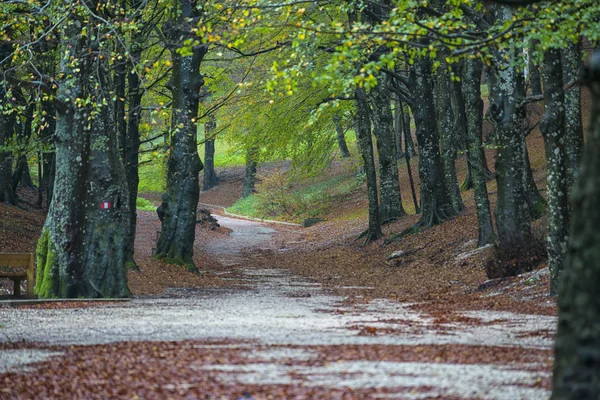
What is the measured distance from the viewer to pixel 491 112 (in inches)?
630

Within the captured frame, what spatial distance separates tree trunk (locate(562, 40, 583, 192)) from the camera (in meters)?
15.7

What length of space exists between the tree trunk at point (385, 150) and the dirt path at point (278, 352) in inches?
624

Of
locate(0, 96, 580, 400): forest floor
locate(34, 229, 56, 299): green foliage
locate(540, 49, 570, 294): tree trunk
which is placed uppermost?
locate(540, 49, 570, 294): tree trunk

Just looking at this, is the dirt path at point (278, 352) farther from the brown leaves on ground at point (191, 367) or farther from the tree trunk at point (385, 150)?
the tree trunk at point (385, 150)

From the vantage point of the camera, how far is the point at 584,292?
13.0 feet

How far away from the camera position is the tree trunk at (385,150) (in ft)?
96.5

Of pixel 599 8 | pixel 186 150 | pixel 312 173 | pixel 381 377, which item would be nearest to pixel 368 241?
pixel 312 173

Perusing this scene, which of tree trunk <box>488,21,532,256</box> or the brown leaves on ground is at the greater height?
tree trunk <box>488,21,532,256</box>

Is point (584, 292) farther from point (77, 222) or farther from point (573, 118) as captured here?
point (77, 222)

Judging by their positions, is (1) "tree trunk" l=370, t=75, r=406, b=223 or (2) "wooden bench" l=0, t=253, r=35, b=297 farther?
(1) "tree trunk" l=370, t=75, r=406, b=223

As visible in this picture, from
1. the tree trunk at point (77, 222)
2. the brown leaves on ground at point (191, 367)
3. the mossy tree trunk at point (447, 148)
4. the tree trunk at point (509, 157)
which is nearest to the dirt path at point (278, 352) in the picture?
the brown leaves on ground at point (191, 367)

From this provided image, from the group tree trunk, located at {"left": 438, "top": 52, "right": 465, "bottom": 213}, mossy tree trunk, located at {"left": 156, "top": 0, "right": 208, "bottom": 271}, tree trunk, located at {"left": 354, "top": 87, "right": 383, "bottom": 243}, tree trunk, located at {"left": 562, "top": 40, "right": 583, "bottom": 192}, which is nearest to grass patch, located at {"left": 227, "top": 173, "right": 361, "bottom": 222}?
tree trunk, located at {"left": 354, "top": 87, "right": 383, "bottom": 243}

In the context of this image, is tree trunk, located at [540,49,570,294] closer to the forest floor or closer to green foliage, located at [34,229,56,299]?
the forest floor

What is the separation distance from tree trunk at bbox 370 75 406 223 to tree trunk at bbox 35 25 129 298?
13.3 metres
